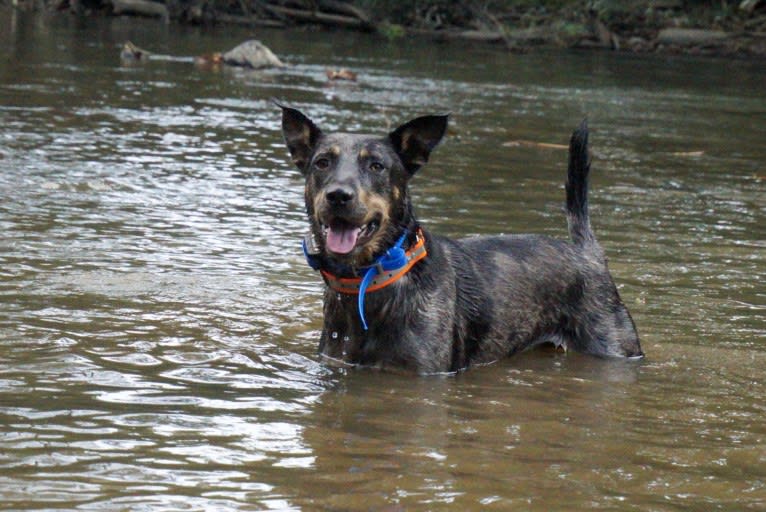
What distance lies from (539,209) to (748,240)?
216 cm

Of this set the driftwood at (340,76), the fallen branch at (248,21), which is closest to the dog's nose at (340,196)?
the driftwood at (340,76)

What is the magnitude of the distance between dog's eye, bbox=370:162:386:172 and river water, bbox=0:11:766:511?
3.84ft

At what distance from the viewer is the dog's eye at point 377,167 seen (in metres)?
7.39

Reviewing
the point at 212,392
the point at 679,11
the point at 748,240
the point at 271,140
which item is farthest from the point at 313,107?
the point at 679,11

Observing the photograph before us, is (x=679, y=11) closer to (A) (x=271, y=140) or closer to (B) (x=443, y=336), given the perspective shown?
(A) (x=271, y=140)

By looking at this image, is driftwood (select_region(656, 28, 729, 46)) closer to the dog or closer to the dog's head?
the dog

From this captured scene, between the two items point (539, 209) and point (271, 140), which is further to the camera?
→ point (271, 140)

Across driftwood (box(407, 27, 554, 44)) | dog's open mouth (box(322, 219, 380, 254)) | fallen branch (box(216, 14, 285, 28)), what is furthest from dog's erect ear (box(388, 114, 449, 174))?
fallen branch (box(216, 14, 285, 28))

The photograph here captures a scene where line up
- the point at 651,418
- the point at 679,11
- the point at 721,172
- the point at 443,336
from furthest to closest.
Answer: the point at 679,11 → the point at 721,172 → the point at 443,336 → the point at 651,418

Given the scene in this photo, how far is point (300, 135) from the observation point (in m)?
7.74

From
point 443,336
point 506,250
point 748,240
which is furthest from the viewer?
point 748,240

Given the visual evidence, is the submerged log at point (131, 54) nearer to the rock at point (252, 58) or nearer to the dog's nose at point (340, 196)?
the rock at point (252, 58)

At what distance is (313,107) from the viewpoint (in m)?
21.5

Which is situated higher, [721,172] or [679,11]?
[679,11]
